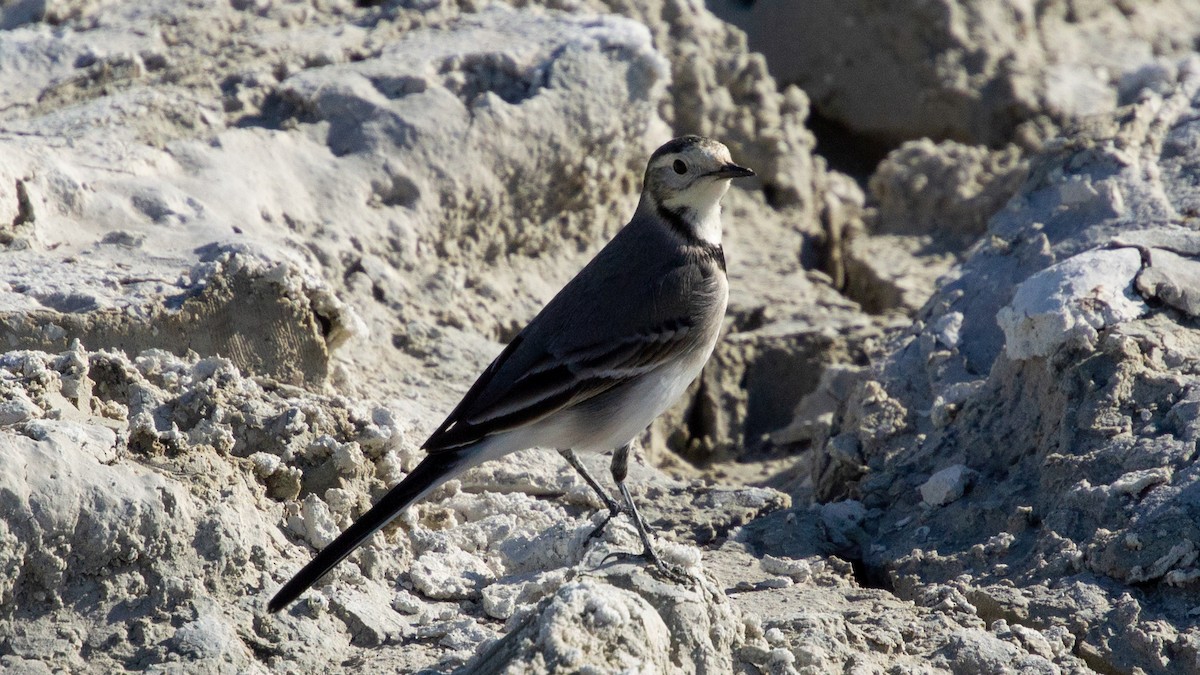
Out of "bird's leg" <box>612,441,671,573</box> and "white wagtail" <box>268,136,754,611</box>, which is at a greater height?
"white wagtail" <box>268,136,754,611</box>

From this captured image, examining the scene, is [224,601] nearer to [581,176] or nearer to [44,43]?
[581,176]

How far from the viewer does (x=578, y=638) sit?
3664 mm

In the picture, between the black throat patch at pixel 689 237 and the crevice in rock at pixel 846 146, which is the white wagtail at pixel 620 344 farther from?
the crevice in rock at pixel 846 146

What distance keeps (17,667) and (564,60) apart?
4.36m

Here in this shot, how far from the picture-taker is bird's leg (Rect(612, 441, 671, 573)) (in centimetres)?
428

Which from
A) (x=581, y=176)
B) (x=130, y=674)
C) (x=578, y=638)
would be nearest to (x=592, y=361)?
(x=578, y=638)

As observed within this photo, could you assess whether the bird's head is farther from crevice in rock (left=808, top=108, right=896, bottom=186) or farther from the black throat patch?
crevice in rock (left=808, top=108, right=896, bottom=186)

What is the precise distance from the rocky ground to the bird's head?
3.73ft

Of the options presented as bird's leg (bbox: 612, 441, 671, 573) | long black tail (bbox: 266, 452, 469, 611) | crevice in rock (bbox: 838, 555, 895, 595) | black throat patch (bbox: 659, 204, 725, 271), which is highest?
black throat patch (bbox: 659, 204, 725, 271)

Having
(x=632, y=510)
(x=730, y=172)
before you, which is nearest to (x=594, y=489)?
(x=632, y=510)

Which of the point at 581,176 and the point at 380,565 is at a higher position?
the point at 581,176

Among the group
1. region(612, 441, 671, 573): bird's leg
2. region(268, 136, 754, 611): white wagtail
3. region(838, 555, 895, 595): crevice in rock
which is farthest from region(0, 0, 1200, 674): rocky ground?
region(268, 136, 754, 611): white wagtail

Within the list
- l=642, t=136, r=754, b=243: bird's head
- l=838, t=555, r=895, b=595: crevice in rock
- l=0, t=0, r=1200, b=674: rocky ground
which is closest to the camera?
l=0, t=0, r=1200, b=674: rocky ground

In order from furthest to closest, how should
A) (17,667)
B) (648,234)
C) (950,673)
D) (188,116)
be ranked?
(188,116)
(648,234)
(950,673)
(17,667)
